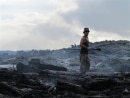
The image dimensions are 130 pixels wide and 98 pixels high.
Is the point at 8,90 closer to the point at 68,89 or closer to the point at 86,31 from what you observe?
the point at 68,89

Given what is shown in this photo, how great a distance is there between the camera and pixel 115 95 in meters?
12.0

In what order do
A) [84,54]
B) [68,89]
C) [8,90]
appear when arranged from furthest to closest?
[84,54] < [68,89] < [8,90]

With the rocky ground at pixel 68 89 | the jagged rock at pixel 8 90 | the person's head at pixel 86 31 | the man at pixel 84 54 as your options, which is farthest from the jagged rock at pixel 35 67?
the jagged rock at pixel 8 90

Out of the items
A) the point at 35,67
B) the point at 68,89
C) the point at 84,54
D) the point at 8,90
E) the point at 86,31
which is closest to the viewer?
the point at 8,90

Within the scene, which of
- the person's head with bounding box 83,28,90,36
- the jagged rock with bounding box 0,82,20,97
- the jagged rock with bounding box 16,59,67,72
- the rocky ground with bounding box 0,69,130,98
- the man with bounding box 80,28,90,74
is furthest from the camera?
the jagged rock with bounding box 16,59,67,72

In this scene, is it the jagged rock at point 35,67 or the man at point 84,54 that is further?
the jagged rock at point 35,67

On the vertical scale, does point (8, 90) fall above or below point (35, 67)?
below

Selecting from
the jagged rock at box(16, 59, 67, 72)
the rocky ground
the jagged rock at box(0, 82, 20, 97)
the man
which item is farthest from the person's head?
the jagged rock at box(0, 82, 20, 97)

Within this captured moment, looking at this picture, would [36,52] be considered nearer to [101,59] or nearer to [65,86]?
[101,59]

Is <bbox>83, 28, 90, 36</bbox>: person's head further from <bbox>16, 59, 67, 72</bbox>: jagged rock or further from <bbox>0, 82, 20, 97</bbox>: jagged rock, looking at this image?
<bbox>0, 82, 20, 97</bbox>: jagged rock

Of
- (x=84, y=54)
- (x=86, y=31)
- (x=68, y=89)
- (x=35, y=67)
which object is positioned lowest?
(x=68, y=89)

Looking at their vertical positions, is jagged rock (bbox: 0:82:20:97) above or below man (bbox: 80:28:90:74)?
below

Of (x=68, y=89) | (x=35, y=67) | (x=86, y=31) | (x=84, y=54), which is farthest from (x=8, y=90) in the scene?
(x=35, y=67)

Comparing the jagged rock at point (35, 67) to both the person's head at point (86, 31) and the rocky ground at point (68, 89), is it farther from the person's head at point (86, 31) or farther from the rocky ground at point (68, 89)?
the rocky ground at point (68, 89)
